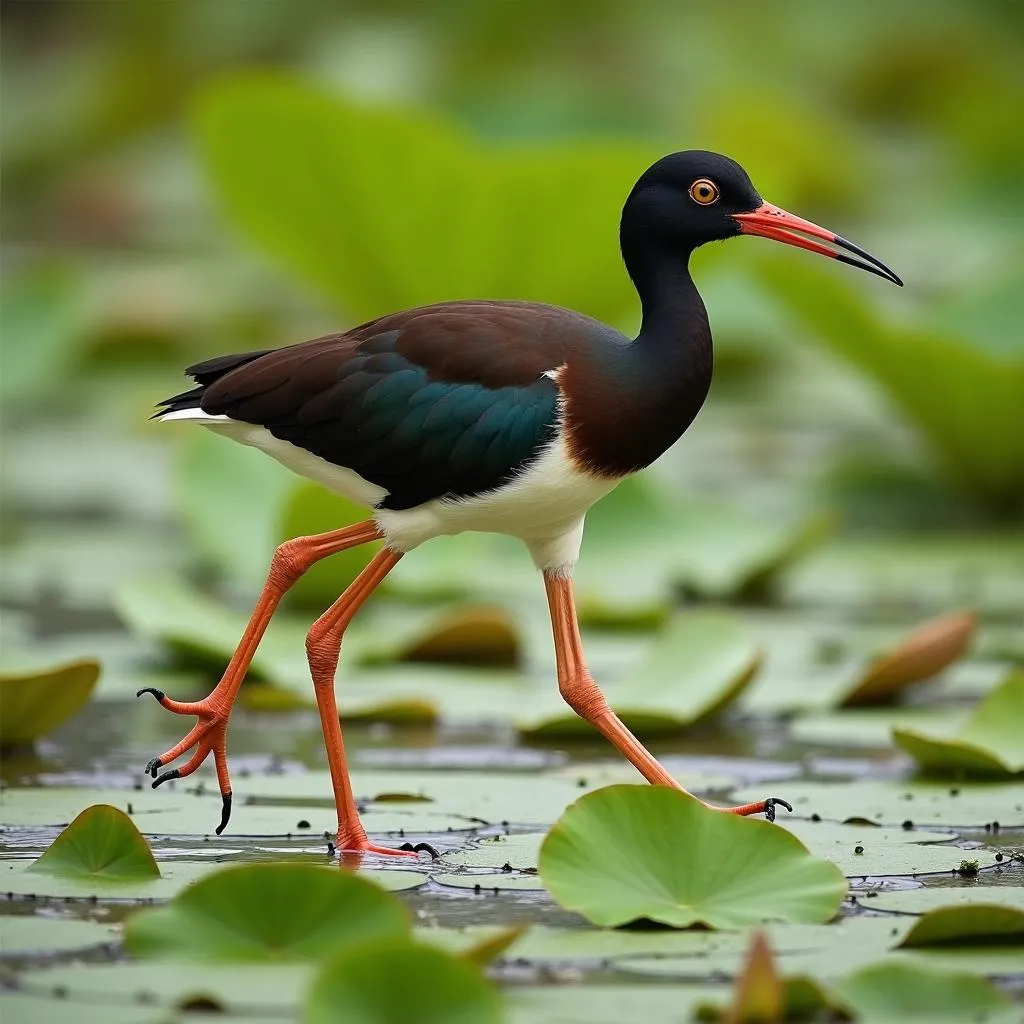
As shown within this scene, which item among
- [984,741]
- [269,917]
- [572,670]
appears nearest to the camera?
[269,917]

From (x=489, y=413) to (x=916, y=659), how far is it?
1831mm

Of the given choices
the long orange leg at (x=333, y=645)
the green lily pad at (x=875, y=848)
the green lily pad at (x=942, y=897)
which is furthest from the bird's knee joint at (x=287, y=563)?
the green lily pad at (x=942, y=897)

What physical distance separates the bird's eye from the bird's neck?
0.19m

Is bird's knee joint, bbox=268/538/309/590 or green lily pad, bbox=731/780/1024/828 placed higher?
bird's knee joint, bbox=268/538/309/590

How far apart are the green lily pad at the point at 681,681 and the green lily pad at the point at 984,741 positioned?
60 cm

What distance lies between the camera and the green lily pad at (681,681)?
18.5 feet

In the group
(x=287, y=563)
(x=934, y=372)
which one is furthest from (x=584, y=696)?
(x=934, y=372)

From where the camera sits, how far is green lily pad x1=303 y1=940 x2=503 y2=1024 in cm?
311

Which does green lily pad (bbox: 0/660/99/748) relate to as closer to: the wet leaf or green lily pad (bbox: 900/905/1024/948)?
green lily pad (bbox: 900/905/1024/948)

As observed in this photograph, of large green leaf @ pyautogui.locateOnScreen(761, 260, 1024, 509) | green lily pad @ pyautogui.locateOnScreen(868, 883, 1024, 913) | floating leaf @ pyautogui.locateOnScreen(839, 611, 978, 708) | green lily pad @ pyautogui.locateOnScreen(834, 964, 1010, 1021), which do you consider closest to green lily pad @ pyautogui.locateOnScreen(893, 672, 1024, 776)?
floating leaf @ pyautogui.locateOnScreen(839, 611, 978, 708)

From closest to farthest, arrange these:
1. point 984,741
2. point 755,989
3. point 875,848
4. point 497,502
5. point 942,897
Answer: point 755,989, point 942,897, point 875,848, point 497,502, point 984,741

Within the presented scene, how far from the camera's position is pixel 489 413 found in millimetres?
4539

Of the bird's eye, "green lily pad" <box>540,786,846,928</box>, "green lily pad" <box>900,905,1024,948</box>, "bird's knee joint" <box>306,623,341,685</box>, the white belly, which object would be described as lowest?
"green lily pad" <box>900,905,1024,948</box>

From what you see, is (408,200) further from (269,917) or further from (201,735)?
(269,917)
